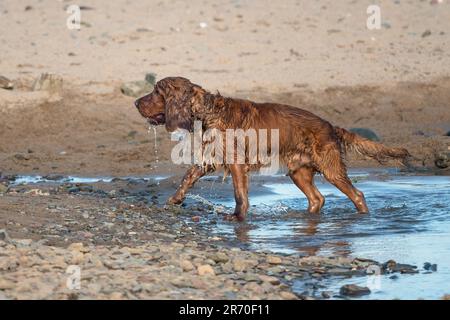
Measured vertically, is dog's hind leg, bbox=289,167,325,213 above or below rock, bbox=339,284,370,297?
above

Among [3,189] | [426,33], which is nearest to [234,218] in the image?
[3,189]

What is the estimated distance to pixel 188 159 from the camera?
1304cm

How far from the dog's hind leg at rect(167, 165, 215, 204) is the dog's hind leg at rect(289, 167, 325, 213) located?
87 cm

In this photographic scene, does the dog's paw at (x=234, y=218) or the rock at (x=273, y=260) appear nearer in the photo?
the rock at (x=273, y=260)

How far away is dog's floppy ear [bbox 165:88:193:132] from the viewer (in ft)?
32.9

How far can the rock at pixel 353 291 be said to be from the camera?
23.5 feet

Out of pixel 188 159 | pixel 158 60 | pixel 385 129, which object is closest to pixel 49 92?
pixel 158 60

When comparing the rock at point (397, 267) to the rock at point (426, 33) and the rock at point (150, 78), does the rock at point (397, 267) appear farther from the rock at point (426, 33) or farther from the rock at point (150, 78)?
the rock at point (426, 33)

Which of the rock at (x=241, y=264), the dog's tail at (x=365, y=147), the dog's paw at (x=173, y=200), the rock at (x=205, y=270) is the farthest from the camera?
the dog's paw at (x=173, y=200)

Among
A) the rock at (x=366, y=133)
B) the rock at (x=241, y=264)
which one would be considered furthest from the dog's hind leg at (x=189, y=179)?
the rock at (x=366, y=133)

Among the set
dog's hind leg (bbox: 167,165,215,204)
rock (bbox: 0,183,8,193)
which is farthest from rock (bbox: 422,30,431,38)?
rock (bbox: 0,183,8,193)

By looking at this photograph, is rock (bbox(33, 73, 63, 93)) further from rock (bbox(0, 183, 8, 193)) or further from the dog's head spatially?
the dog's head

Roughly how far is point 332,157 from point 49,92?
6138mm

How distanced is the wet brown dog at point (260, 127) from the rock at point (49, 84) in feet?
17.0
